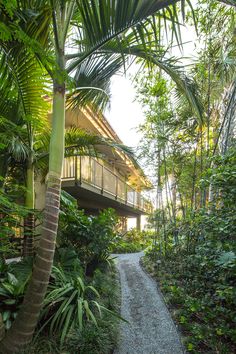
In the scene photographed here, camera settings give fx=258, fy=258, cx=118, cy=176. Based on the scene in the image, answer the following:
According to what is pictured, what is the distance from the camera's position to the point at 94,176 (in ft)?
28.5

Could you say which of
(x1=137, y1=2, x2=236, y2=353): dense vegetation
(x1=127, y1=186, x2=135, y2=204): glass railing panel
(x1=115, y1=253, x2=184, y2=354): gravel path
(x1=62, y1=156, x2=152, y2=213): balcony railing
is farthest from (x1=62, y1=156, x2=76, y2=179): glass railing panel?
(x1=127, y1=186, x2=135, y2=204): glass railing panel

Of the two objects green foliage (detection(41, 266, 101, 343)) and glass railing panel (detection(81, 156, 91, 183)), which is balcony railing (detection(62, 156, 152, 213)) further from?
green foliage (detection(41, 266, 101, 343))

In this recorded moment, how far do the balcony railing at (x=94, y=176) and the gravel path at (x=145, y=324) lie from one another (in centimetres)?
339

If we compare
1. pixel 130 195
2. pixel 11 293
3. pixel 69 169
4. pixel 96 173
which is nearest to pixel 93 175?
pixel 96 173

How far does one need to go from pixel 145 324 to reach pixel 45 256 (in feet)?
7.64

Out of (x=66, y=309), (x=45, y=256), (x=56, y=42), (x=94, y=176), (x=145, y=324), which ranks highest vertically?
(x=56, y=42)

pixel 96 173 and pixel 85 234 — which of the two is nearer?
pixel 85 234

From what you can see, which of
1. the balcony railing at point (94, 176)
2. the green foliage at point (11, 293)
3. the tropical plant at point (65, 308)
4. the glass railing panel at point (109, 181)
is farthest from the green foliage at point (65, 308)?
the glass railing panel at point (109, 181)

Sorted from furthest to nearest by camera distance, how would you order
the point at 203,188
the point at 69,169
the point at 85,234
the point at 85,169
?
the point at 85,169, the point at 69,169, the point at 85,234, the point at 203,188

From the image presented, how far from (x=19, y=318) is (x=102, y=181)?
7.16m

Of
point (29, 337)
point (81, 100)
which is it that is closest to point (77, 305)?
point (29, 337)

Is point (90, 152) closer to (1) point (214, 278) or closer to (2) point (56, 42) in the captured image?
(2) point (56, 42)

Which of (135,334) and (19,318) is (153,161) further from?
(19,318)

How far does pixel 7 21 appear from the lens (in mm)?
1918
